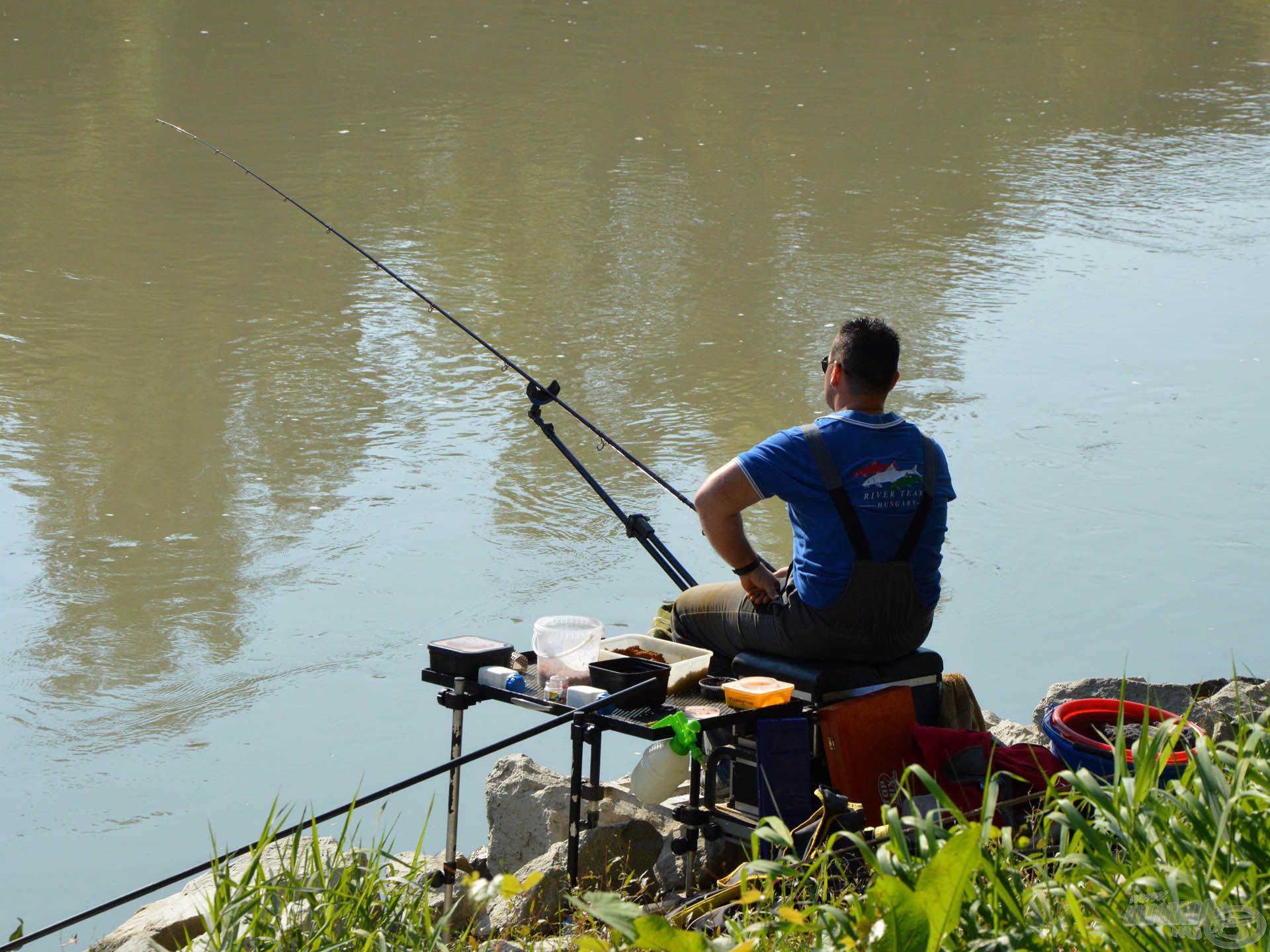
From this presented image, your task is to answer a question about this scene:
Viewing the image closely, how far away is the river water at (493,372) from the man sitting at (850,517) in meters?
0.97

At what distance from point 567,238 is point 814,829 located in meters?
5.52

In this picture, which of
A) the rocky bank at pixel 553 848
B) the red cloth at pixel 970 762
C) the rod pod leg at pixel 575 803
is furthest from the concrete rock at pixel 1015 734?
the rod pod leg at pixel 575 803

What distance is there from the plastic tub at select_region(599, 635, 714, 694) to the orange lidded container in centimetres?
11

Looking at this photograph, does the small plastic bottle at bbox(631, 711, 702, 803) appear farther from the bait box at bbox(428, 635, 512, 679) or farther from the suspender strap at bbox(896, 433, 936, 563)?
the suspender strap at bbox(896, 433, 936, 563)

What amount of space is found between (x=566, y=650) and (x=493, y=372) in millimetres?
3212

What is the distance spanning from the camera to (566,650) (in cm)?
243

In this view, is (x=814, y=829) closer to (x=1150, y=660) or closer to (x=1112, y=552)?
(x=1150, y=660)

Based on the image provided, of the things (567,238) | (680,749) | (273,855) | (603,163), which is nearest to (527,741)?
(273,855)

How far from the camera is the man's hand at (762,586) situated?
2426 mm

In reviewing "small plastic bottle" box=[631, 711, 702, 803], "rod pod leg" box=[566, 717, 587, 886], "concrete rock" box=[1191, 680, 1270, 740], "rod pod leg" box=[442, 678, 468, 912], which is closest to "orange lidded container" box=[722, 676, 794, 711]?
"small plastic bottle" box=[631, 711, 702, 803]

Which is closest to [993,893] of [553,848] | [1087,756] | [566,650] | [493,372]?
[1087,756]

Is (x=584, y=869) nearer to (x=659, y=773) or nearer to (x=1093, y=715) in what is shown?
(x=659, y=773)

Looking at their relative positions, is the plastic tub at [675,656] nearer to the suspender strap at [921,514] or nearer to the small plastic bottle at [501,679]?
the small plastic bottle at [501,679]

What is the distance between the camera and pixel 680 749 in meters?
2.17
